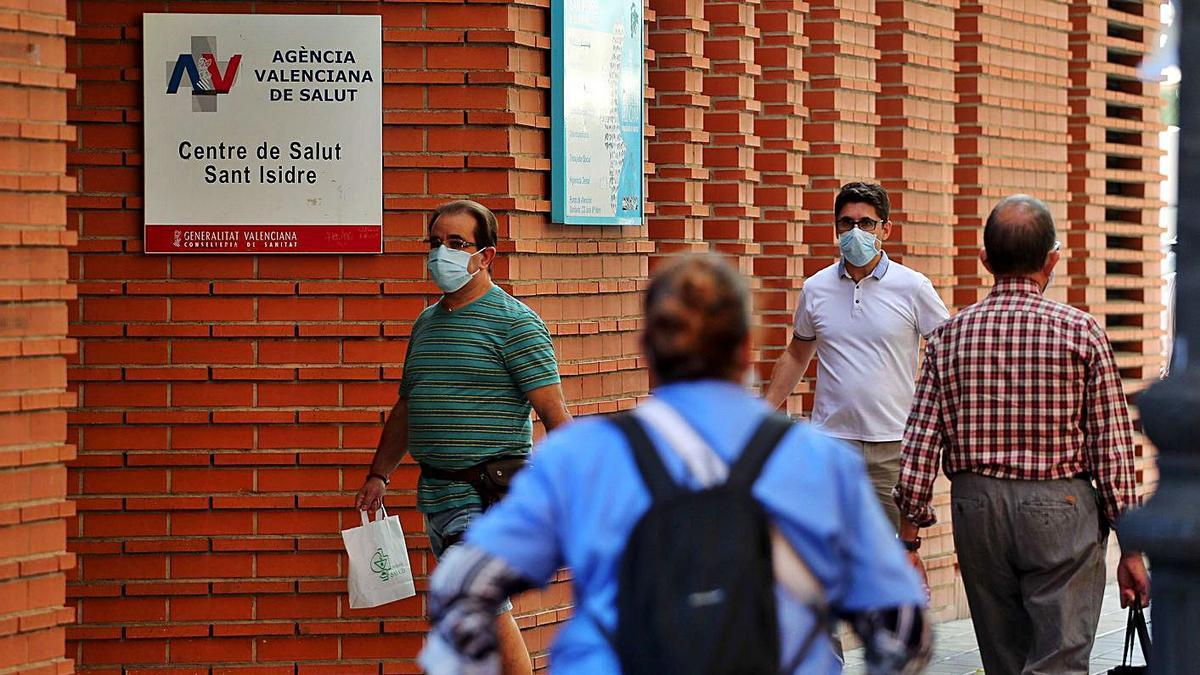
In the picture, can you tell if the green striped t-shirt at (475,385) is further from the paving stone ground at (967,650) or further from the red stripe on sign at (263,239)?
the paving stone ground at (967,650)

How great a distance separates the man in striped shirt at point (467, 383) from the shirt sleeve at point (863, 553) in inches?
134

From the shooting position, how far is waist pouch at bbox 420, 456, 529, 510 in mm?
7027

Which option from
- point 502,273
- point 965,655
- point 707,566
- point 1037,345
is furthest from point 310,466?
point 707,566

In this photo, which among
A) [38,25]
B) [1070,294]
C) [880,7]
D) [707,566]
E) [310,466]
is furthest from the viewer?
[1070,294]

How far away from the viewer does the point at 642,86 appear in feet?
30.5

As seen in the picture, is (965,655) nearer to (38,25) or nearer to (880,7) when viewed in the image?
(880,7)

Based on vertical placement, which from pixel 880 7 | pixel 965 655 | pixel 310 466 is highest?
pixel 880 7

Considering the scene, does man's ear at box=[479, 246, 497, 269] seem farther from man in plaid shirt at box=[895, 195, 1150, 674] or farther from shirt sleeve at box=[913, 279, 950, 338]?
shirt sleeve at box=[913, 279, 950, 338]

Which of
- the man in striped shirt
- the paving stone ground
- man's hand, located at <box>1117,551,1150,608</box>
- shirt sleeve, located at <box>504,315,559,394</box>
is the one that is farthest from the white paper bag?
the paving stone ground

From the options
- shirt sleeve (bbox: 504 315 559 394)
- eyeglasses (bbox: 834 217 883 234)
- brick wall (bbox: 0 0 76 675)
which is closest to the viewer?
brick wall (bbox: 0 0 76 675)

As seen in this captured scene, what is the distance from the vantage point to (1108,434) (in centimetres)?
633

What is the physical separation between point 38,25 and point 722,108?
491cm

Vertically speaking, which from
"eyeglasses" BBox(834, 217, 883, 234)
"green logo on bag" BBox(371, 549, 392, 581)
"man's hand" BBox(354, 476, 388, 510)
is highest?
"eyeglasses" BBox(834, 217, 883, 234)

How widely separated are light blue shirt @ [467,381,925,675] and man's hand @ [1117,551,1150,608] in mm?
2612
